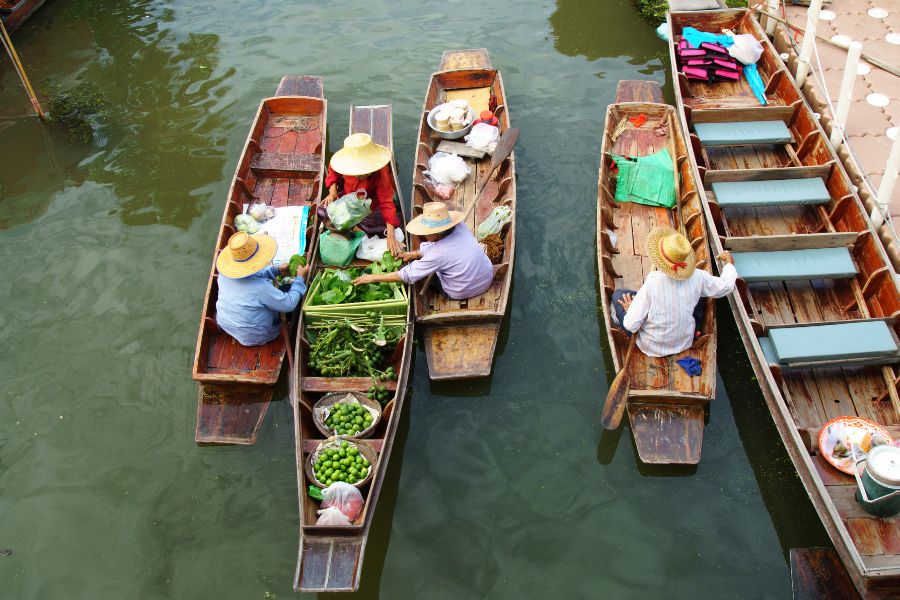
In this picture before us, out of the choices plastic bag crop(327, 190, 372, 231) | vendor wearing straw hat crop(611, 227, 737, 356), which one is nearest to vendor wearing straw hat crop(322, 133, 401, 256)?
plastic bag crop(327, 190, 372, 231)

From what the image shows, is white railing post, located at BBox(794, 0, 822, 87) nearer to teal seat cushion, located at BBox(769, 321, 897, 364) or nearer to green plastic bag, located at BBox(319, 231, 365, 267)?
teal seat cushion, located at BBox(769, 321, 897, 364)

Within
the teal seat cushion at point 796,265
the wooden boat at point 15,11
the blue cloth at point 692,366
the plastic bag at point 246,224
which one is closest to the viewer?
the blue cloth at point 692,366

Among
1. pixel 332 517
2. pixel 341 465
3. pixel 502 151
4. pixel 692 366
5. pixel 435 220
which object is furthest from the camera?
pixel 502 151

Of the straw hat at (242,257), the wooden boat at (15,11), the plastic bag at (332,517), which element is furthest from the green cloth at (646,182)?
the wooden boat at (15,11)

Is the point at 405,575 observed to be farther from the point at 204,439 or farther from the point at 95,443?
the point at 95,443

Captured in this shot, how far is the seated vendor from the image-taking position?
20.0 ft

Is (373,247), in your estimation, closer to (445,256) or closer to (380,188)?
(380,188)

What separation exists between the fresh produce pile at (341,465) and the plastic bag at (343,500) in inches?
4.4

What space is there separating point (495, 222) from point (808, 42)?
4.87m

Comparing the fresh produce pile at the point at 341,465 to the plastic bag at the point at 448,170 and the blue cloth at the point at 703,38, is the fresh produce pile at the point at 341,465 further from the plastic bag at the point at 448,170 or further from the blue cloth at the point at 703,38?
the blue cloth at the point at 703,38

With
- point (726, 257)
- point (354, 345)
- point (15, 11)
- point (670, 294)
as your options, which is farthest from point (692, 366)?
point (15, 11)

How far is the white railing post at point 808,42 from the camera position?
830 centimetres

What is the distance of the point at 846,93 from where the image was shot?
7.34m

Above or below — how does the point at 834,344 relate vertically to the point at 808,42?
below
